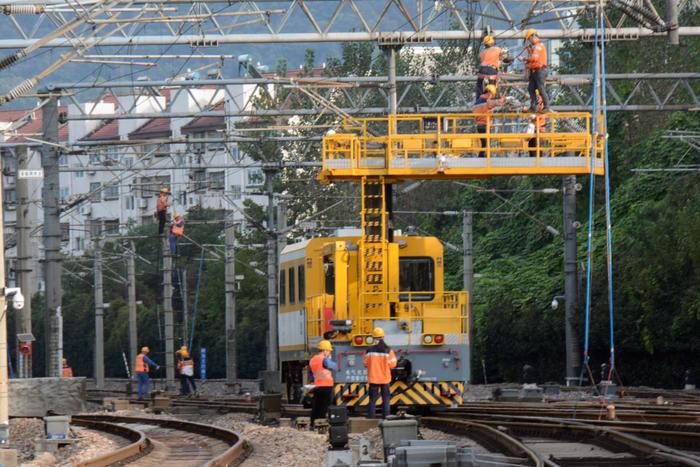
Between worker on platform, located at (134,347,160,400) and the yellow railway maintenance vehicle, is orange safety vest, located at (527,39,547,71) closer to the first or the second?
the yellow railway maintenance vehicle

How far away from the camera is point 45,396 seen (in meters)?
30.6

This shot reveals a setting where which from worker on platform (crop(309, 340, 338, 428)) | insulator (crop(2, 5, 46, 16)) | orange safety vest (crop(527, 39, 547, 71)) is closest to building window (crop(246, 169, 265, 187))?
orange safety vest (crop(527, 39, 547, 71))

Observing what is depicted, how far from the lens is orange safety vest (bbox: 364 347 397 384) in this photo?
86.7 ft

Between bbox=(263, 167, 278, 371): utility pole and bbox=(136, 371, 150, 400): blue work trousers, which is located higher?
bbox=(263, 167, 278, 371): utility pole

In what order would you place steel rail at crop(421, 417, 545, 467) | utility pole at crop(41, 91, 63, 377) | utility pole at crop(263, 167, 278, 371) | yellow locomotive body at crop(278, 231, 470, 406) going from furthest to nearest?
utility pole at crop(263, 167, 278, 371), utility pole at crop(41, 91, 63, 377), yellow locomotive body at crop(278, 231, 470, 406), steel rail at crop(421, 417, 545, 467)

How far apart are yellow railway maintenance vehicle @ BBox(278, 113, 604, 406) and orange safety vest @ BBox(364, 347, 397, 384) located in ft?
3.53

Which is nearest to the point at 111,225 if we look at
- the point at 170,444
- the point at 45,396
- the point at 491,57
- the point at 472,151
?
the point at 45,396

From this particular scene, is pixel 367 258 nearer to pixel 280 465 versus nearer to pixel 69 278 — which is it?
pixel 280 465

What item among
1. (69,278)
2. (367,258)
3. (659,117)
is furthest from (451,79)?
(69,278)

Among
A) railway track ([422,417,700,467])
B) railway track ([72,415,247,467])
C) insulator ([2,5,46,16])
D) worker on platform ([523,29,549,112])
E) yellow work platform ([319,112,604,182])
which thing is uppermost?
insulator ([2,5,46,16])

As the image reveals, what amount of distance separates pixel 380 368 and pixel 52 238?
16.5m

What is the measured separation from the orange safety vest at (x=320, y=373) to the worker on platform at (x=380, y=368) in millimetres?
682

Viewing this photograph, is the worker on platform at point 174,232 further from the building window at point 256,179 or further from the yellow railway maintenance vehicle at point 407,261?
the building window at point 256,179

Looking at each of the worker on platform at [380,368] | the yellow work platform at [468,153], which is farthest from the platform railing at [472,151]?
the worker on platform at [380,368]
